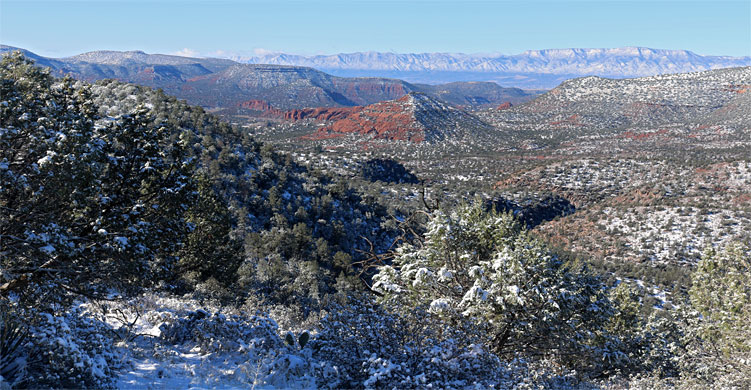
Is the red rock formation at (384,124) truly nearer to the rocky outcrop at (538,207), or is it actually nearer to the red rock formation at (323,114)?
the red rock formation at (323,114)

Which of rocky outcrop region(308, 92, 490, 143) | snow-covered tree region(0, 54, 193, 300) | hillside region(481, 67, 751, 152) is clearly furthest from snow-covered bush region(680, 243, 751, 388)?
rocky outcrop region(308, 92, 490, 143)

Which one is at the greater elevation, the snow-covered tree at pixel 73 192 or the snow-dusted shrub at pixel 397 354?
the snow-covered tree at pixel 73 192

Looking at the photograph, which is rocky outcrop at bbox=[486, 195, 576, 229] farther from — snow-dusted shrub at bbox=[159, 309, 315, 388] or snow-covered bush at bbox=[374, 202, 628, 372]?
snow-dusted shrub at bbox=[159, 309, 315, 388]

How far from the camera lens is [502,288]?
7285mm

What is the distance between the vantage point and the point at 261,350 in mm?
7164

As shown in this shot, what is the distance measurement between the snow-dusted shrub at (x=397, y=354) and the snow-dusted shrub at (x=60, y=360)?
125 inches

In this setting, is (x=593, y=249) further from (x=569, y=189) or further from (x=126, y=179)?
(x=126, y=179)

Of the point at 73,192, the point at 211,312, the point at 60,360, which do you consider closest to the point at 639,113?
the point at 211,312

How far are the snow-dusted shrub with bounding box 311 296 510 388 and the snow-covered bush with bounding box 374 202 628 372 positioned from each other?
1.62 feet

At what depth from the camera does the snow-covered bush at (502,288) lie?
24.1 ft

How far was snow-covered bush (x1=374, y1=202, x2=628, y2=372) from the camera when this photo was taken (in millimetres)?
7344

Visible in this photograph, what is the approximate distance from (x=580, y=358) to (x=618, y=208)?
4656 centimetres

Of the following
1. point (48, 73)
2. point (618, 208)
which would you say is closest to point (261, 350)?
point (48, 73)

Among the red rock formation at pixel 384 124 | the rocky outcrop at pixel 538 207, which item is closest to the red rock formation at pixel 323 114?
the red rock formation at pixel 384 124
